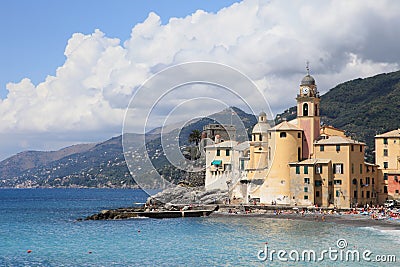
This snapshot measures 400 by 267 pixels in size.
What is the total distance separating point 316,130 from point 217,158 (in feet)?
61.6

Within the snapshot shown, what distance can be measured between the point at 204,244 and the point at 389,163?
40.1 metres

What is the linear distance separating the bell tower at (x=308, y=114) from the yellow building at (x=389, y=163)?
34.3ft

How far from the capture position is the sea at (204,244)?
4031 centimetres

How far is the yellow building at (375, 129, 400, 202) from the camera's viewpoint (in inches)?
2997

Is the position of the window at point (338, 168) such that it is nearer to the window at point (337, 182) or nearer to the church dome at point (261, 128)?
the window at point (337, 182)

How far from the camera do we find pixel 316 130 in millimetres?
75688

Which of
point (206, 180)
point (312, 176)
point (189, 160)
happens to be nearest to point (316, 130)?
point (312, 176)

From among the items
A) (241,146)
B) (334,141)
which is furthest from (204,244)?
(241,146)

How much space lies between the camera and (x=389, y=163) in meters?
79.5

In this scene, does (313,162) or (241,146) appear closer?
(313,162)

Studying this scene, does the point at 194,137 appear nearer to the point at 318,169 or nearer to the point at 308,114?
the point at 308,114

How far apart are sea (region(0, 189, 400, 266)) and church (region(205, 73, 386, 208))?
308 inches

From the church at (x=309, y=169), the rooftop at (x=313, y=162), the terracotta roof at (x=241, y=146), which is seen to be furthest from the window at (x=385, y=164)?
the terracotta roof at (x=241, y=146)

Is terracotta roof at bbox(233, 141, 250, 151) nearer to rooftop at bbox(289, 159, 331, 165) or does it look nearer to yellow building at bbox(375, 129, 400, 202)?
rooftop at bbox(289, 159, 331, 165)
